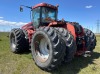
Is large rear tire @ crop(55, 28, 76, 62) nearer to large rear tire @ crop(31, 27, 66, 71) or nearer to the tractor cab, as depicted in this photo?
large rear tire @ crop(31, 27, 66, 71)

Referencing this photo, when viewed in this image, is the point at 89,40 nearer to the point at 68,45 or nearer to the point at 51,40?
the point at 68,45

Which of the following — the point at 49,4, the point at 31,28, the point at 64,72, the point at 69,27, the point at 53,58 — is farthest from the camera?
the point at 31,28

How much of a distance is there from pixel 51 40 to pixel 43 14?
266 cm

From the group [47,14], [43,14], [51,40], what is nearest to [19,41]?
[43,14]

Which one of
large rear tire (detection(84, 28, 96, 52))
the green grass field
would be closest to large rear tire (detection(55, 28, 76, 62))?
the green grass field

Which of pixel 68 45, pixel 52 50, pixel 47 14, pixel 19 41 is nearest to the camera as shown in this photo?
pixel 52 50

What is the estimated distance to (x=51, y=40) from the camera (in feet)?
19.3

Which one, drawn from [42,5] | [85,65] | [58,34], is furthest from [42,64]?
[42,5]

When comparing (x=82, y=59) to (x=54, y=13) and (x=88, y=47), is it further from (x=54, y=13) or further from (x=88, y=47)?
(x=54, y=13)

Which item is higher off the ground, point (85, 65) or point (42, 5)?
Result: point (42, 5)

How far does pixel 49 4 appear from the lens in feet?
27.4

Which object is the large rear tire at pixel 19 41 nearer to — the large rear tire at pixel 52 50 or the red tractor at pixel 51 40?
the red tractor at pixel 51 40

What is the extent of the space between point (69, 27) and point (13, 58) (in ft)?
10.7

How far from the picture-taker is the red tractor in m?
5.88
